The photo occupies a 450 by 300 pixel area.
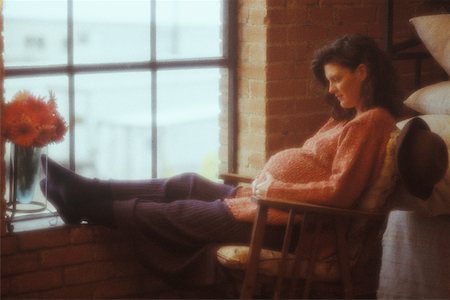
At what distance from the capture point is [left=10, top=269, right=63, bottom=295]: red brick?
3598mm

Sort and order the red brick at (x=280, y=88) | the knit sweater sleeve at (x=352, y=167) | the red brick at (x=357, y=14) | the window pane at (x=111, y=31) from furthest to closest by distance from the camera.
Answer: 1. the red brick at (x=357, y=14)
2. the red brick at (x=280, y=88)
3. the window pane at (x=111, y=31)
4. the knit sweater sleeve at (x=352, y=167)

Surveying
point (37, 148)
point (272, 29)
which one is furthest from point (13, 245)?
point (272, 29)

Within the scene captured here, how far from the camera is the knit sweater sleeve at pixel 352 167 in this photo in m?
3.28

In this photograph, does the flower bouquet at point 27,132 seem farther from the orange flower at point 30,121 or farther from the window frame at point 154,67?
the window frame at point 154,67

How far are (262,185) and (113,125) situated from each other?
2.72 ft

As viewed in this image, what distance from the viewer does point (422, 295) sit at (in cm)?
365

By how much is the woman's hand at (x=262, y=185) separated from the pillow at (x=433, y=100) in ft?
2.49

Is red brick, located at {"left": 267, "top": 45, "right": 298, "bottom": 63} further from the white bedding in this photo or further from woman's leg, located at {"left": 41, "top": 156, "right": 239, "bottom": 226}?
the white bedding

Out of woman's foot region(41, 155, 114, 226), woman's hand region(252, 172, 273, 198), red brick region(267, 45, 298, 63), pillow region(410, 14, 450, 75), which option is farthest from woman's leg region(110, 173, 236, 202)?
pillow region(410, 14, 450, 75)

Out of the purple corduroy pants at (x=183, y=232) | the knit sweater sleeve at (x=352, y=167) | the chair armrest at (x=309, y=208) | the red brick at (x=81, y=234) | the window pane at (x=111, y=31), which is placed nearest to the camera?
the chair armrest at (x=309, y=208)

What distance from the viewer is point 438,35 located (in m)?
3.83

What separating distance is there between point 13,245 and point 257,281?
927mm

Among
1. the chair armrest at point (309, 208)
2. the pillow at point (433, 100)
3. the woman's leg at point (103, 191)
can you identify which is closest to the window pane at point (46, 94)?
the woman's leg at point (103, 191)

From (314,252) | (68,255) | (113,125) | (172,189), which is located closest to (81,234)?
(68,255)
